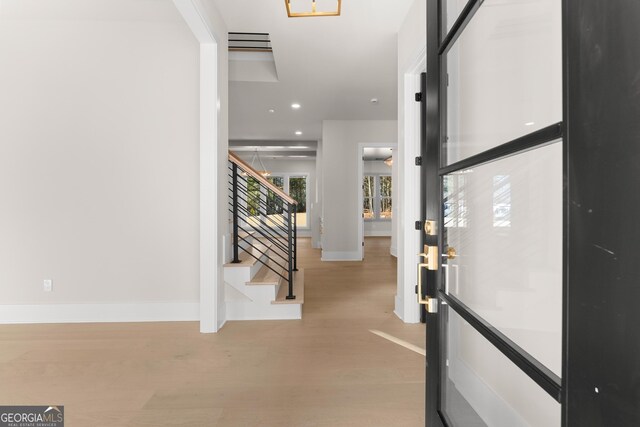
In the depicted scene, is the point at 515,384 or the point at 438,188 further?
the point at 438,188

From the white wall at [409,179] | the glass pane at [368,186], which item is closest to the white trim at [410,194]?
the white wall at [409,179]

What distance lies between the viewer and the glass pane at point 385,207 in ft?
35.0

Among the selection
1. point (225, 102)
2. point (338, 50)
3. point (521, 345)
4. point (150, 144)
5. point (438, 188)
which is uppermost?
point (338, 50)

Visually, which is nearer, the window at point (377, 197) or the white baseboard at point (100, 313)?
the white baseboard at point (100, 313)

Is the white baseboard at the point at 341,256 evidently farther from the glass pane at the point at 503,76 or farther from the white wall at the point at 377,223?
the glass pane at the point at 503,76

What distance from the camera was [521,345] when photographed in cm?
72

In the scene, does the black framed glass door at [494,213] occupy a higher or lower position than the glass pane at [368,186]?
lower

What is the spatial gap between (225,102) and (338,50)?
1.37 m

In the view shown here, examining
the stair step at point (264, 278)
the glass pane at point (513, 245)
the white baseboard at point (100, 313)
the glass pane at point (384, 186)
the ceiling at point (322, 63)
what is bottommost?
the white baseboard at point (100, 313)

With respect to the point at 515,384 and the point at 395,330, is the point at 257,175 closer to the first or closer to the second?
the point at 395,330

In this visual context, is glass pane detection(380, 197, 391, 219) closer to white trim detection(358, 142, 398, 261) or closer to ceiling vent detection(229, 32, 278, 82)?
white trim detection(358, 142, 398, 261)

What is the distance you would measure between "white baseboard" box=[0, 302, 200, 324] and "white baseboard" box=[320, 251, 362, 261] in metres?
3.49

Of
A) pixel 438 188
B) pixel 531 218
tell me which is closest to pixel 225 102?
pixel 438 188

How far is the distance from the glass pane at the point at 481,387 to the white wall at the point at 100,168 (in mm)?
2539
